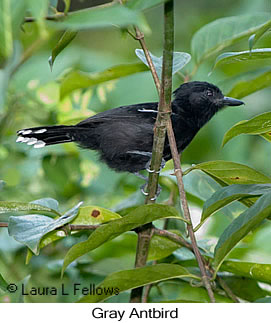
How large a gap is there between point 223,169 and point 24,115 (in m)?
2.49

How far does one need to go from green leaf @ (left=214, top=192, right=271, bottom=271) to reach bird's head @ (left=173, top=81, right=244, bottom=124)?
1.90 metres

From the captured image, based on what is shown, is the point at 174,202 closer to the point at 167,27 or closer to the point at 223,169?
the point at 223,169

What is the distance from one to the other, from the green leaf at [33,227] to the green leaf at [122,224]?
0.45ft

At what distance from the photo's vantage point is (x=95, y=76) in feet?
11.3

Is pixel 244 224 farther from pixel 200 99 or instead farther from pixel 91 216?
pixel 200 99

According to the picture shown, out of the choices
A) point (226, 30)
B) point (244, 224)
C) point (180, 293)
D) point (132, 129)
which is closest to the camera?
point (244, 224)

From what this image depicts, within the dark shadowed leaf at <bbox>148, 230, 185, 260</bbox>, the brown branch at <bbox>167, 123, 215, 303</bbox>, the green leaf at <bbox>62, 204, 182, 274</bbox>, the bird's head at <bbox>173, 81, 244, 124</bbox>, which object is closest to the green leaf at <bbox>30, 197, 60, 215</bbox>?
the green leaf at <bbox>62, 204, 182, 274</bbox>

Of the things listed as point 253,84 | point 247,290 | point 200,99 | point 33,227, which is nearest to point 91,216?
point 33,227

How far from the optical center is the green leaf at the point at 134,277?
1.95m

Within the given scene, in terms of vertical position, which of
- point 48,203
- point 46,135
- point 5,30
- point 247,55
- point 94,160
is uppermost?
point 5,30

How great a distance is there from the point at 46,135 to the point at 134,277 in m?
1.99

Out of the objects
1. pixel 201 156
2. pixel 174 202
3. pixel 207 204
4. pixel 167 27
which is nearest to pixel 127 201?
pixel 174 202
